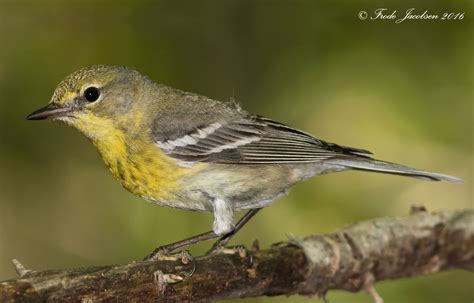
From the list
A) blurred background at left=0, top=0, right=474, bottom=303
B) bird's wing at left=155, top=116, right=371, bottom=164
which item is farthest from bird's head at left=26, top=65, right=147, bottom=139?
blurred background at left=0, top=0, right=474, bottom=303

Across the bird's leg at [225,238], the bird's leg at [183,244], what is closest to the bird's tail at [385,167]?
the bird's leg at [225,238]

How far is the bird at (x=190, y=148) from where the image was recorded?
4.57m

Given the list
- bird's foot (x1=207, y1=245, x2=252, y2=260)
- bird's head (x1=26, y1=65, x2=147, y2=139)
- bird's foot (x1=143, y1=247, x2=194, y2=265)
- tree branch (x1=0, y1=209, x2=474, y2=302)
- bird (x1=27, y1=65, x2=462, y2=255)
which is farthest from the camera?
bird's head (x1=26, y1=65, x2=147, y2=139)

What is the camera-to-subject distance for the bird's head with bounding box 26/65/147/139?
4684 millimetres

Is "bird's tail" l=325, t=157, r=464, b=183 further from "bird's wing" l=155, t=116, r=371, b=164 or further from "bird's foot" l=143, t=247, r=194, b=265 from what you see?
"bird's foot" l=143, t=247, r=194, b=265

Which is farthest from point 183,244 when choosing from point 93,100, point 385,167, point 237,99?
point 237,99

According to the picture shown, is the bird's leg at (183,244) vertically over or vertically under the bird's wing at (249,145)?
under

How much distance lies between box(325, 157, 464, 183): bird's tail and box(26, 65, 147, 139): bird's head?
1.57 meters

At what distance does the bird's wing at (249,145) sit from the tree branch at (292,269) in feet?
2.00

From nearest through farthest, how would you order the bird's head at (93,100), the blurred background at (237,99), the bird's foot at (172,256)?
the bird's foot at (172,256)
the bird's head at (93,100)
the blurred background at (237,99)

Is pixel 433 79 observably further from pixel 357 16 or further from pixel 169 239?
pixel 169 239

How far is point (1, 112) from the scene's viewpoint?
6.71 m

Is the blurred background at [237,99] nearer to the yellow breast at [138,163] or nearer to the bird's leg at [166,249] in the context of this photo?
the bird's leg at [166,249]

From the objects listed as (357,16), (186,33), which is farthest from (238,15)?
(357,16)
